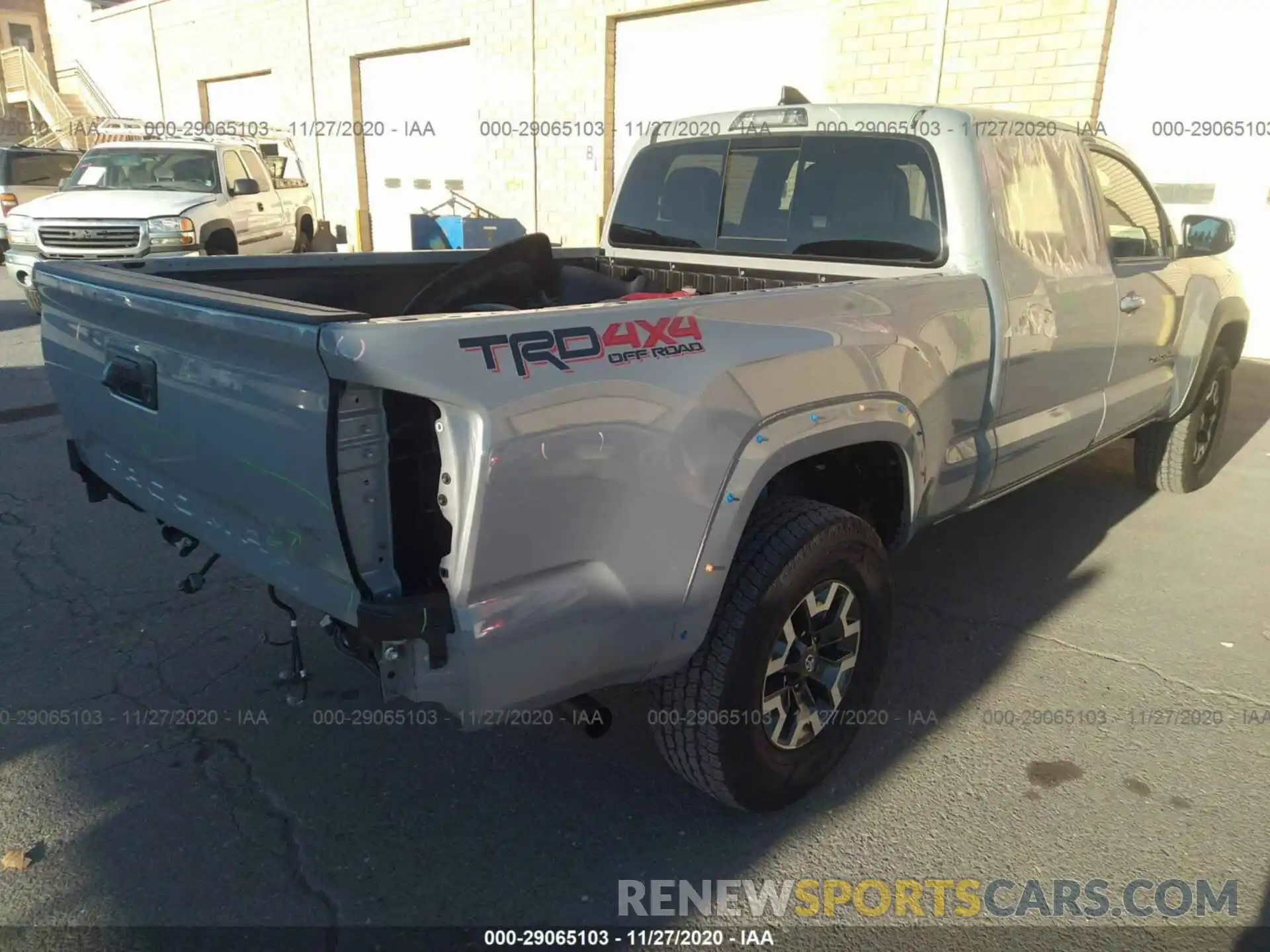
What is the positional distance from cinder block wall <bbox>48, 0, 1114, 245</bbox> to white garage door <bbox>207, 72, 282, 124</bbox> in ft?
1.06

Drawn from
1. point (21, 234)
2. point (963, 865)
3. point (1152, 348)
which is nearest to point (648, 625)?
point (963, 865)

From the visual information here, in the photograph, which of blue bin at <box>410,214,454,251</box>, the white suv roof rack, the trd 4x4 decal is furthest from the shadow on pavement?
the white suv roof rack

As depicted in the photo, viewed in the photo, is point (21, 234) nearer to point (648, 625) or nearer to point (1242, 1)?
point (648, 625)

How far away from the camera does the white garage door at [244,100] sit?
64.6ft

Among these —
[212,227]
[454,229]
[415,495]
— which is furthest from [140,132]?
[415,495]

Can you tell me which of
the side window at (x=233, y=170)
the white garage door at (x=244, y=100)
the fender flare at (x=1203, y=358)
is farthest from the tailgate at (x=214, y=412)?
the white garage door at (x=244, y=100)

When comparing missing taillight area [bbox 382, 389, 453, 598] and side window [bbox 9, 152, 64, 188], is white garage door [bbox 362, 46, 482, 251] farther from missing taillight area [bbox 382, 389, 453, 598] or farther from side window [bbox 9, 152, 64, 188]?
missing taillight area [bbox 382, 389, 453, 598]

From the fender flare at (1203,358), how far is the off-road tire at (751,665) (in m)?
3.19

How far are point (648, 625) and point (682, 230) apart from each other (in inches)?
95.6

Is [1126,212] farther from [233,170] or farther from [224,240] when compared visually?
[233,170]

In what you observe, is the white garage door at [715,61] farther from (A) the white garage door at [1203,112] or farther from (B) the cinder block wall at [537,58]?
(A) the white garage door at [1203,112]

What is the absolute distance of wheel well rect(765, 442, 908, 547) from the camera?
2934 mm

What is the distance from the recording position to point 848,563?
8.94ft

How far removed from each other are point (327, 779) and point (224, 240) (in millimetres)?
9476
